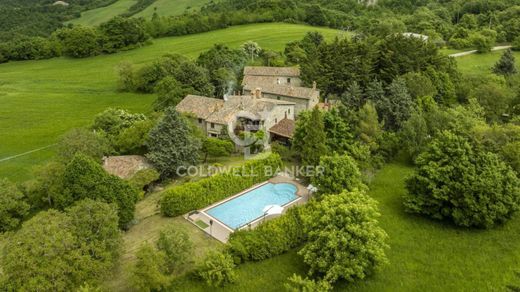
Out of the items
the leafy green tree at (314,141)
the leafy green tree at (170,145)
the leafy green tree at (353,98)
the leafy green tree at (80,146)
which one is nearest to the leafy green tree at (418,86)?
the leafy green tree at (353,98)

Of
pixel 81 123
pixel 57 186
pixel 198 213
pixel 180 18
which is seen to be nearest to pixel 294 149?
pixel 198 213

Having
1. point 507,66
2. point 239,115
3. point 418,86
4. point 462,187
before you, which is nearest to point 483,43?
point 507,66

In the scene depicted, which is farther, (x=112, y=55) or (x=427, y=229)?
(x=112, y=55)

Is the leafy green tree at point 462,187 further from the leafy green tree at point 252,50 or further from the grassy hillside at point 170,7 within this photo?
the grassy hillside at point 170,7

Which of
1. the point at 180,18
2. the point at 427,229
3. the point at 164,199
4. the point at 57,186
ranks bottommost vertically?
the point at 427,229

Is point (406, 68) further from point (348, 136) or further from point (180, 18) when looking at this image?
point (180, 18)

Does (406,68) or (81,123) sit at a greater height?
(406,68)

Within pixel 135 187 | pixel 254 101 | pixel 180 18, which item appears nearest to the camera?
pixel 135 187
